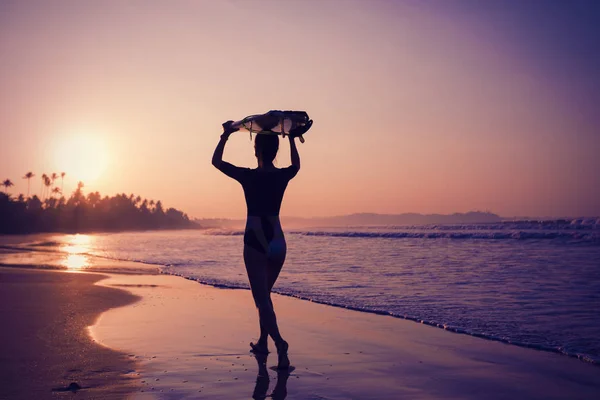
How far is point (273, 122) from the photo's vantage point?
5078 mm

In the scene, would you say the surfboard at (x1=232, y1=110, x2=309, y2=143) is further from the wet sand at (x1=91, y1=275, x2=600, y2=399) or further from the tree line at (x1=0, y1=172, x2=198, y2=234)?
the tree line at (x1=0, y1=172, x2=198, y2=234)

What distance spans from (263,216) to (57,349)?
2669 millimetres

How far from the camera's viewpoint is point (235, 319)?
302 inches

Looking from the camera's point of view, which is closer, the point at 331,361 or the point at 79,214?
the point at 331,361

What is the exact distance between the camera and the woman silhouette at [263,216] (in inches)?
202

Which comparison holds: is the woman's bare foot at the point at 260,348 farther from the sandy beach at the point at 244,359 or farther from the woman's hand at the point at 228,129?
the woman's hand at the point at 228,129

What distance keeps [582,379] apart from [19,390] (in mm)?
4949

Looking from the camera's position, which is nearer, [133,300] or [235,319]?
[235,319]

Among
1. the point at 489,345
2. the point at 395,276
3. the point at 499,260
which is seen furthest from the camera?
the point at 499,260

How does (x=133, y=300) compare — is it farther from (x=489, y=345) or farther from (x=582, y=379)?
(x=582, y=379)

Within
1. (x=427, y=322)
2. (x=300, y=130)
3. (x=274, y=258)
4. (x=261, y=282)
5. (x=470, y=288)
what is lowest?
(x=427, y=322)

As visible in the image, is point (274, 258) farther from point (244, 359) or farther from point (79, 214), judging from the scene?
point (79, 214)

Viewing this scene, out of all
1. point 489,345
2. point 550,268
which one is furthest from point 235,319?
point 550,268

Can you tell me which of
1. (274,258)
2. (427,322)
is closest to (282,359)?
(274,258)
